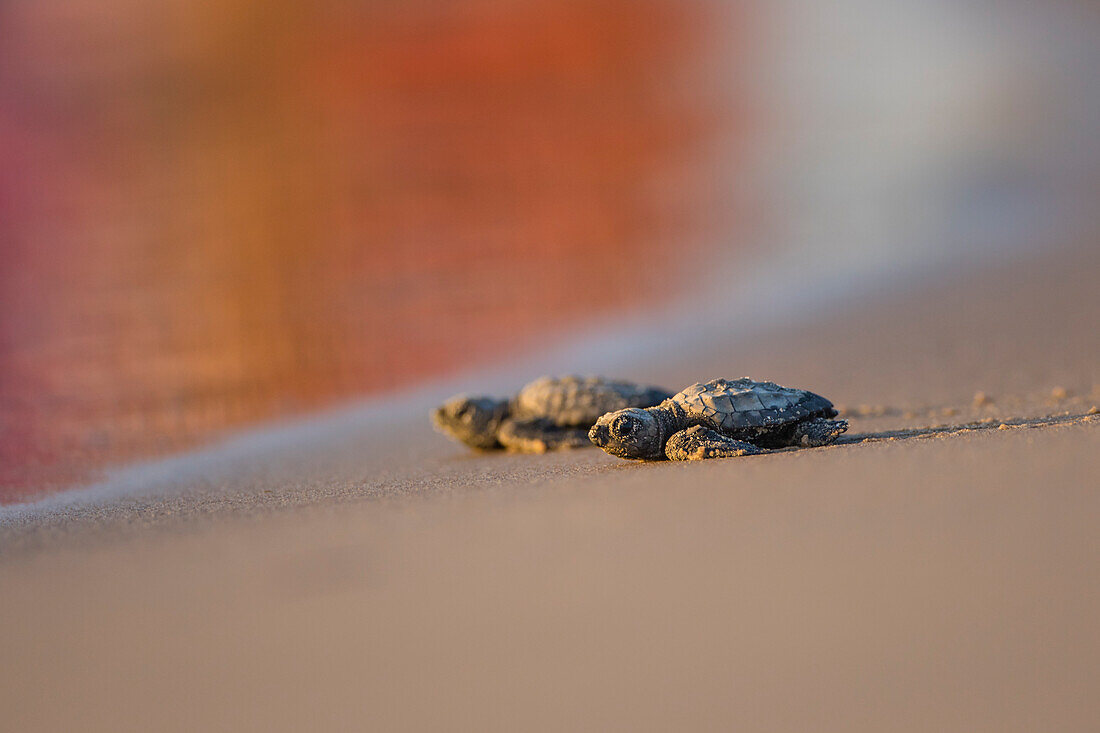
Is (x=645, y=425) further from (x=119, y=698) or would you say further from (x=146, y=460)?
(x=146, y=460)

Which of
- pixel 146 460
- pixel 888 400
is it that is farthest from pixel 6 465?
pixel 888 400

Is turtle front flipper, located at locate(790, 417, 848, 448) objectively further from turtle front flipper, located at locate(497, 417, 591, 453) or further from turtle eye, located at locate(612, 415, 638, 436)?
turtle front flipper, located at locate(497, 417, 591, 453)

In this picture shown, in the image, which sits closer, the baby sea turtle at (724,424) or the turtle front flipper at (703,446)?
the turtle front flipper at (703,446)

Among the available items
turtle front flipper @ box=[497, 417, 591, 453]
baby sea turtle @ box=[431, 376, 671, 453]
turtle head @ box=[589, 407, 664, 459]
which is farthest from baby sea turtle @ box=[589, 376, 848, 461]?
turtle front flipper @ box=[497, 417, 591, 453]

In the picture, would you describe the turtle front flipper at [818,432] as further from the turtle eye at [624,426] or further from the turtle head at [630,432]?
the turtle eye at [624,426]

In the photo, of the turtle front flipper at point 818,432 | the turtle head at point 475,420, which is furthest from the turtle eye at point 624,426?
the turtle head at point 475,420

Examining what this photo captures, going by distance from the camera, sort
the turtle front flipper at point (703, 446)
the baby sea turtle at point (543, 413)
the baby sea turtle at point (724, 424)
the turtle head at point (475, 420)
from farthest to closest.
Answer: the turtle head at point (475, 420) → the baby sea turtle at point (543, 413) → the baby sea turtle at point (724, 424) → the turtle front flipper at point (703, 446)
